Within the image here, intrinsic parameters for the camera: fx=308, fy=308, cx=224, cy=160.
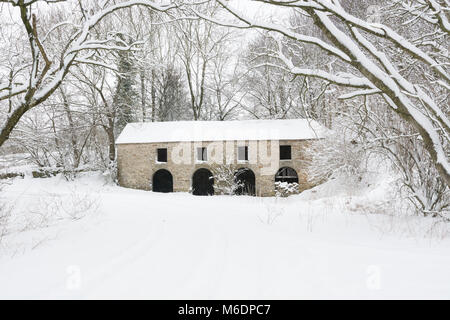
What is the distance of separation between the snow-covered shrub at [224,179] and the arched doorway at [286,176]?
123 inches

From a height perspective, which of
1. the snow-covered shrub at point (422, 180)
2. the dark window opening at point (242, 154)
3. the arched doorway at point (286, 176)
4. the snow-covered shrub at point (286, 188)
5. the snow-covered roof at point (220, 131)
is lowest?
the snow-covered shrub at point (286, 188)

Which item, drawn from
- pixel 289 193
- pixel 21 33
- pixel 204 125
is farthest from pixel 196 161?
pixel 21 33

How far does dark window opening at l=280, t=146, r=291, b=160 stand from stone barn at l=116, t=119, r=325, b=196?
0.05 meters

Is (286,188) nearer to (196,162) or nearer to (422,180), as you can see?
(196,162)

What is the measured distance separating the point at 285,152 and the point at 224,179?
15.2ft

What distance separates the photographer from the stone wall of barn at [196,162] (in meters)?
20.5

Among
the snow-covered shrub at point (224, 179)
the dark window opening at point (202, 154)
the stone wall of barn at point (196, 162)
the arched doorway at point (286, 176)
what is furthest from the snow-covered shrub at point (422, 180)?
the dark window opening at point (202, 154)

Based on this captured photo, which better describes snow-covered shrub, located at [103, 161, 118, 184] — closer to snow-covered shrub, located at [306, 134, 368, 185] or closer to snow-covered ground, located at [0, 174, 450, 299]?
snow-covered shrub, located at [306, 134, 368, 185]

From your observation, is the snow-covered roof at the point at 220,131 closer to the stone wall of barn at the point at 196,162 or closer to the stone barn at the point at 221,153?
the stone barn at the point at 221,153

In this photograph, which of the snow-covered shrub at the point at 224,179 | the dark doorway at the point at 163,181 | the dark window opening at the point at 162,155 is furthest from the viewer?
the dark doorway at the point at 163,181

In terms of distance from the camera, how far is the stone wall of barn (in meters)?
20.5

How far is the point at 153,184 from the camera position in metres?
23.6

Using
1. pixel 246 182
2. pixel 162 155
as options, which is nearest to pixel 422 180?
pixel 246 182
